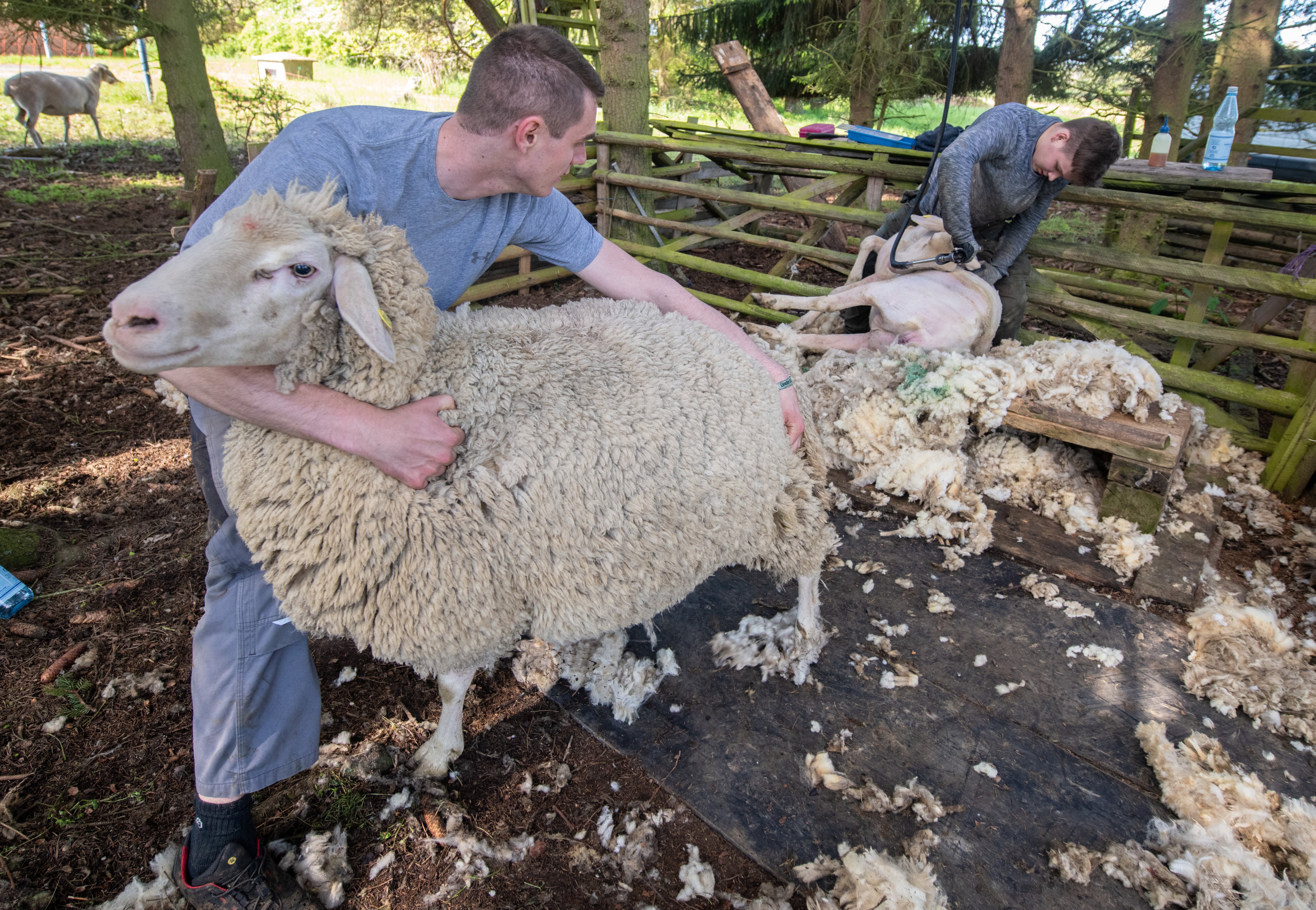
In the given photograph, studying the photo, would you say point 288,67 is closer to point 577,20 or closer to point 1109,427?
point 577,20

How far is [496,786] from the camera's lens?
78.4 inches

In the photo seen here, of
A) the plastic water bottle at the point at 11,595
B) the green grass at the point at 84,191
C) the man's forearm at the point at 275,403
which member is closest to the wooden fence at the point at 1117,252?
the plastic water bottle at the point at 11,595

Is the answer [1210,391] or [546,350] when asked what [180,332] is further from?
[1210,391]

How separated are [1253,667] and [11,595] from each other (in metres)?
4.34

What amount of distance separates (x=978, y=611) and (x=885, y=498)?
0.72 meters

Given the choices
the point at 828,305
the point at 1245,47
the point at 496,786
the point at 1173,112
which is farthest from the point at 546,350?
the point at 1245,47

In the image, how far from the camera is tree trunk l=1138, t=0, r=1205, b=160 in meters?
6.07

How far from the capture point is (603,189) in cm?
604

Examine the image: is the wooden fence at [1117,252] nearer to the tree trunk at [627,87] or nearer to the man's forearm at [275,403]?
the tree trunk at [627,87]

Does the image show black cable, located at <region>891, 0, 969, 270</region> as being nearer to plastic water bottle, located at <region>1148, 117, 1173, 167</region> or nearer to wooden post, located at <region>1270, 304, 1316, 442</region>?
plastic water bottle, located at <region>1148, 117, 1173, 167</region>

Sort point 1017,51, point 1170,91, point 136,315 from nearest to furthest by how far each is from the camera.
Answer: point 136,315, point 1170,91, point 1017,51

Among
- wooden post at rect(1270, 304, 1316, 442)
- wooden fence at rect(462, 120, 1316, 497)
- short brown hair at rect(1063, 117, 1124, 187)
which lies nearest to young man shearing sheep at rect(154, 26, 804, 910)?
short brown hair at rect(1063, 117, 1124, 187)

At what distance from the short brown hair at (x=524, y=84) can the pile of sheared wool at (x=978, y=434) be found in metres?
2.06

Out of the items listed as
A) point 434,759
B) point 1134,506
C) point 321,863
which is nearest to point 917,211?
point 1134,506
